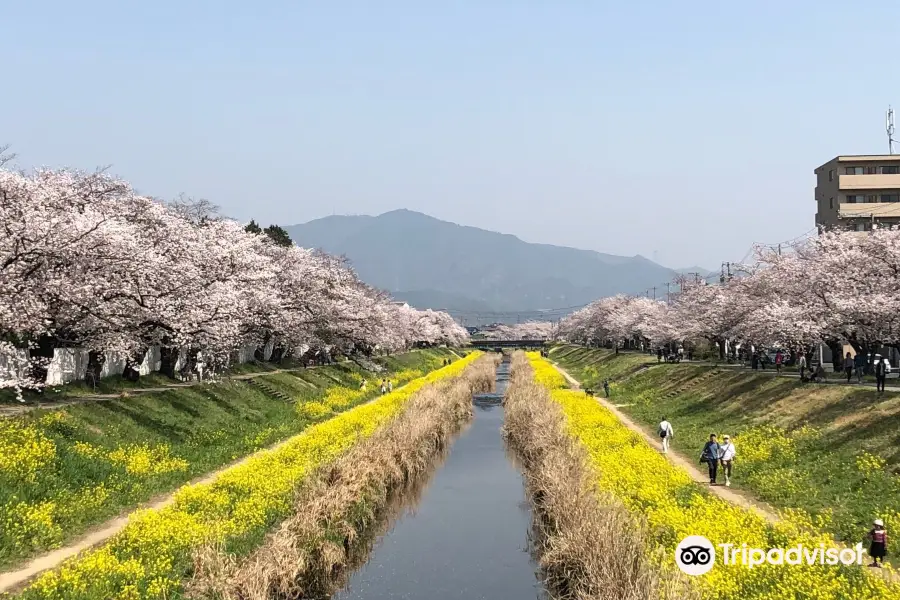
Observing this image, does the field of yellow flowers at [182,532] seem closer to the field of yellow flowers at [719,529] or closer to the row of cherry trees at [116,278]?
the row of cherry trees at [116,278]

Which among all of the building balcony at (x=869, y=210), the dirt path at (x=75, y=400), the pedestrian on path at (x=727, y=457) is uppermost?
the building balcony at (x=869, y=210)

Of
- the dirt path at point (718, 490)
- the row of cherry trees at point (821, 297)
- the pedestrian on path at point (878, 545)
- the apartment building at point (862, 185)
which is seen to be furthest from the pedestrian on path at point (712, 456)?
the apartment building at point (862, 185)

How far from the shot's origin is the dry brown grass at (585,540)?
47.8ft

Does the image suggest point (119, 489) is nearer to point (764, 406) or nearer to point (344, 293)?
point (764, 406)

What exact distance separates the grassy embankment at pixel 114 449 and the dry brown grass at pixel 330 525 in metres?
5.32

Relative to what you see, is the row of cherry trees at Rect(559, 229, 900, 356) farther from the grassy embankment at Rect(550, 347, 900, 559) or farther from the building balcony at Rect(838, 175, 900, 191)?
the building balcony at Rect(838, 175, 900, 191)

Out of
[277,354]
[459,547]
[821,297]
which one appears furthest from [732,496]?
[277,354]

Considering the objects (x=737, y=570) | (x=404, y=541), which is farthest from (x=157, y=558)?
(x=737, y=570)

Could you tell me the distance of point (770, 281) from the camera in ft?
165

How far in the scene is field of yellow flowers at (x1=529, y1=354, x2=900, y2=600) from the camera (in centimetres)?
1411

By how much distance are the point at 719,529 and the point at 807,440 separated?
41.5 feet

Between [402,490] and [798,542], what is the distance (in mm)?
16313

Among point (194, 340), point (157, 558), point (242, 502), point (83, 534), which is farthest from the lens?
point (194, 340)

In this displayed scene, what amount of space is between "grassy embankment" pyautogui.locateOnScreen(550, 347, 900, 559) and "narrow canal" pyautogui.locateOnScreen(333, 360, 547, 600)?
798cm
